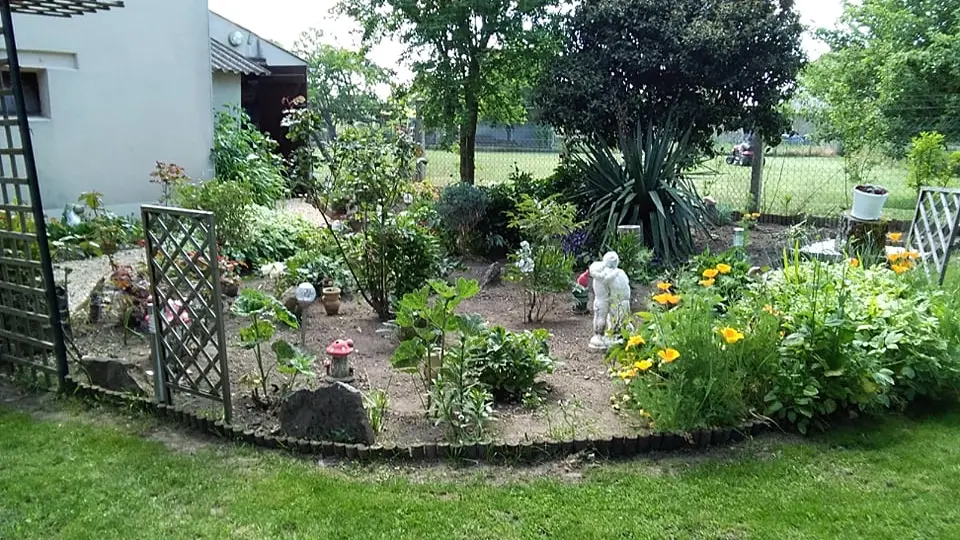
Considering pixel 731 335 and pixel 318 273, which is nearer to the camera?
pixel 731 335

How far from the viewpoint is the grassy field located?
9.05m

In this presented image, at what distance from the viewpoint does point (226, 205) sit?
604 cm

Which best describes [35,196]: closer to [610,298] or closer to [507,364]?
[507,364]

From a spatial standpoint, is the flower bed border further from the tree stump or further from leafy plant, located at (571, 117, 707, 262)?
the tree stump

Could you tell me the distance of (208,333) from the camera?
9.84 feet

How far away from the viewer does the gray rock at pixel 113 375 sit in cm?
338

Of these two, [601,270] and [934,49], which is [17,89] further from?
[934,49]

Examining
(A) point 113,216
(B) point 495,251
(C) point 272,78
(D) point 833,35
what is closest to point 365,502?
(B) point 495,251

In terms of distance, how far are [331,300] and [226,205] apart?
1.81 meters

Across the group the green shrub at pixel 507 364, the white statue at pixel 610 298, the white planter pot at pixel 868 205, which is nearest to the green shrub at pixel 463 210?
the white statue at pixel 610 298

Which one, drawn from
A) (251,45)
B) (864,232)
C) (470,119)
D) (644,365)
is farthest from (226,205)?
(251,45)

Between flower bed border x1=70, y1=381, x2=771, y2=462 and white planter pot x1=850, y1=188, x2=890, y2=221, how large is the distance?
4.35 m

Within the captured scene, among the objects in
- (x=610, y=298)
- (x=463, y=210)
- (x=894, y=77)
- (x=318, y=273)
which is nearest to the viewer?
(x=610, y=298)

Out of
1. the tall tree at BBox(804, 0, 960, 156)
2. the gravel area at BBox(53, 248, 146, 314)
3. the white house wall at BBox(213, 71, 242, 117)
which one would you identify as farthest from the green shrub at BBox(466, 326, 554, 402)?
the tall tree at BBox(804, 0, 960, 156)
